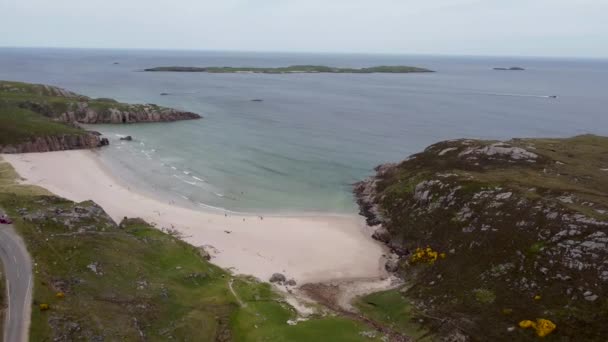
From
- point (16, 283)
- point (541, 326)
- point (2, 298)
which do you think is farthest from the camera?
point (16, 283)

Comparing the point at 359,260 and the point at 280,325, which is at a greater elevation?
the point at 359,260

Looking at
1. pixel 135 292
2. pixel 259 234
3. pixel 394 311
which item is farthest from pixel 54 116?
pixel 394 311

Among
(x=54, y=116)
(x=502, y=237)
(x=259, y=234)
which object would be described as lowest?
(x=259, y=234)

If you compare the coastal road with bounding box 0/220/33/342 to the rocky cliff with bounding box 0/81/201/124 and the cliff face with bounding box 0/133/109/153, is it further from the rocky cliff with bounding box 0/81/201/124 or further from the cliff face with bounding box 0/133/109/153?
the rocky cliff with bounding box 0/81/201/124

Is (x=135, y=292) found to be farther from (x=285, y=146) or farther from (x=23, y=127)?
(x=23, y=127)

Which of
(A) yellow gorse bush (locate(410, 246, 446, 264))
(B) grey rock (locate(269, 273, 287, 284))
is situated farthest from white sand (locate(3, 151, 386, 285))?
(A) yellow gorse bush (locate(410, 246, 446, 264))

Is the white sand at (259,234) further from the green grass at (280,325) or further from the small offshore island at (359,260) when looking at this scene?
the green grass at (280,325)
